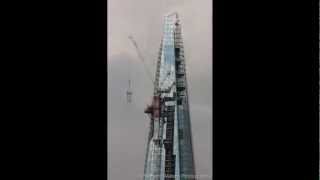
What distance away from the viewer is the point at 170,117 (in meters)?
4.30

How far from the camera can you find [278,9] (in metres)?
4.30

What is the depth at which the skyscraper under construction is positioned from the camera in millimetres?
4262

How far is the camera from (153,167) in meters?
4.27

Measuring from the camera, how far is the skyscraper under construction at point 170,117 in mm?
4262
